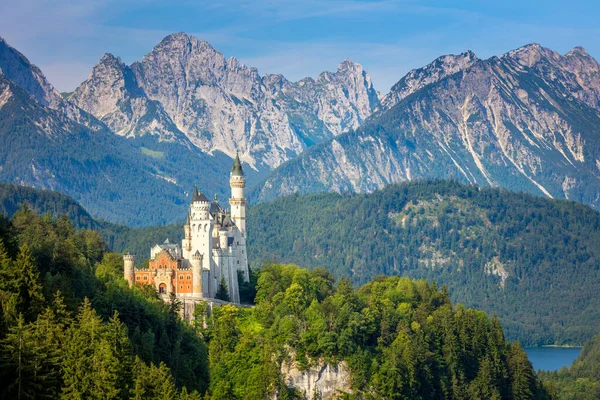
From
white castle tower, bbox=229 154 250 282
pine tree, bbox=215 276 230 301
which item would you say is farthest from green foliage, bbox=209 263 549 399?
pine tree, bbox=215 276 230 301

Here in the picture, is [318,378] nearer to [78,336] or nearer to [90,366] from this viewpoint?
[78,336]

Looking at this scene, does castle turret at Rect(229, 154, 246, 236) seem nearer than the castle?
No

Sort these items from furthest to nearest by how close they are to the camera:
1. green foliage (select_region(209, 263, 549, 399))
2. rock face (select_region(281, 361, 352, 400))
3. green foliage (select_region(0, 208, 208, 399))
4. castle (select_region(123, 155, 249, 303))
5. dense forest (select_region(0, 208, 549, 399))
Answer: castle (select_region(123, 155, 249, 303)) < rock face (select_region(281, 361, 352, 400)) < green foliage (select_region(209, 263, 549, 399)) < dense forest (select_region(0, 208, 549, 399)) < green foliage (select_region(0, 208, 208, 399))

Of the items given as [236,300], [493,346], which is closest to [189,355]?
[236,300]

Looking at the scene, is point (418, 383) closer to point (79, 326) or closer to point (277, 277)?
point (277, 277)

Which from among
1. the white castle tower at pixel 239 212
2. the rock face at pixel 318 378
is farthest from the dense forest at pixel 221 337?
the white castle tower at pixel 239 212

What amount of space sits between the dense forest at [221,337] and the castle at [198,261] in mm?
3636

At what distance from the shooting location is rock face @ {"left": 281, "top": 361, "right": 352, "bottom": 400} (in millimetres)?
151500

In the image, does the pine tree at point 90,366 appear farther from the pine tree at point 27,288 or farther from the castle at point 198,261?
the castle at point 198,261

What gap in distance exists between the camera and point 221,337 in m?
149

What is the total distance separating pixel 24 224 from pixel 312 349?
39168 millimetres

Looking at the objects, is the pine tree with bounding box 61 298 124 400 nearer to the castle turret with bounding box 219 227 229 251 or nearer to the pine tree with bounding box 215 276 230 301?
the pine tree with bounding box 215 276 230 301

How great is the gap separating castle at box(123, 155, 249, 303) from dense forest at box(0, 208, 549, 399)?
3.64 metres

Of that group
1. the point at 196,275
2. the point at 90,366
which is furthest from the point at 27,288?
the point at 196,275
